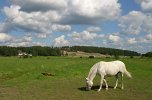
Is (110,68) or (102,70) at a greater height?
(110,68)

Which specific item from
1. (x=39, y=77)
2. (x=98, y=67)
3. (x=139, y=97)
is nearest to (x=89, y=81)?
(x=98, y=67)

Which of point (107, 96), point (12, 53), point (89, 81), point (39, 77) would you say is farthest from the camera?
point (12, 53)

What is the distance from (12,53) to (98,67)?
14469 cm

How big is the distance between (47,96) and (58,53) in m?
148

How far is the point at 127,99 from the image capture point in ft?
54.2

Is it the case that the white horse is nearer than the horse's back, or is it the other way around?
the white horse

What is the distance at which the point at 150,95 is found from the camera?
58.6ft

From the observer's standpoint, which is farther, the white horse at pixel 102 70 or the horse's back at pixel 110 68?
the horse's back at pixel 110 68

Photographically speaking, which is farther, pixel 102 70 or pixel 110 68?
pixel 110 68

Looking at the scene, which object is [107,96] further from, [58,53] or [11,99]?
[58,53]

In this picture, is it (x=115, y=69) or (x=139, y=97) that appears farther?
(x=115, y=69)

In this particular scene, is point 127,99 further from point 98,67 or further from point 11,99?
point 11,99

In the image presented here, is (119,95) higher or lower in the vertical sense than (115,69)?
lower

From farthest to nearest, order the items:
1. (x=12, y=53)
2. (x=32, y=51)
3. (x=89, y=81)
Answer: (x=32, y=51), (x=12, y=53), (x=89, y=81)
